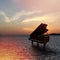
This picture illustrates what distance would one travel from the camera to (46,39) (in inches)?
2452

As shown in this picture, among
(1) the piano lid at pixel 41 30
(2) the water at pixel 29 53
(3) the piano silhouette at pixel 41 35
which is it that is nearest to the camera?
(2) the water at pixel 29 53

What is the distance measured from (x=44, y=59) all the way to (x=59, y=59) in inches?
125

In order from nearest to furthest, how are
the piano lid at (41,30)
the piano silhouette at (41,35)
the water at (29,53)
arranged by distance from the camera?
1. the water at (29,53)
2. the piano silhouette at (41,35)
3. the piano lid at (41,30)

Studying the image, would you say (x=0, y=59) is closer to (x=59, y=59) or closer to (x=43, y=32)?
(x=59, y=59)

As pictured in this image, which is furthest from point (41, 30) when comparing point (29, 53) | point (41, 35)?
point (29, 53)

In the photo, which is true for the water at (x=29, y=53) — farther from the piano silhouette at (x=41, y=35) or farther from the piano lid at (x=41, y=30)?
the piano lid at (x=41, y=30)

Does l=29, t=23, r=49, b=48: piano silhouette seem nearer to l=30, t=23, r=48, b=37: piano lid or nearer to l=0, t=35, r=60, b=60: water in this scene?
l=30, t=23, r=48, b=37: piano lid

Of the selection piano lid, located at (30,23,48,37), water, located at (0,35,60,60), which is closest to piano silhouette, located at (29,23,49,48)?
piano lid, located at (30,23,48,37)

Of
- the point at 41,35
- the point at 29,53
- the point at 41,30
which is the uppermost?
the point at 41,30

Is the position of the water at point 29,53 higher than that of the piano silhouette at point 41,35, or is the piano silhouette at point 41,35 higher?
the piano silhouette at point 41,35

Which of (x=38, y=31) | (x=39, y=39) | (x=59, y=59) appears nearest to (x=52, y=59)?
(x=59, y=59)

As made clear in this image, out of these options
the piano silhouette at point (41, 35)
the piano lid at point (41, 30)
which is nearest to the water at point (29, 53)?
the piano silhouette at point (41, 35)

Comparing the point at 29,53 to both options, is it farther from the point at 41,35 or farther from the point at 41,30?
the point at 41,30

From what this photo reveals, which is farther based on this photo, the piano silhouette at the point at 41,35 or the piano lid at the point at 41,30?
the piano lid at the point at 41,30
